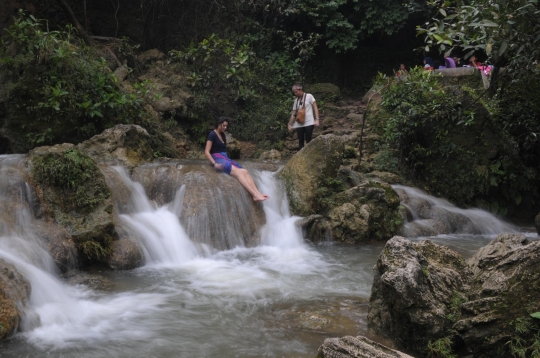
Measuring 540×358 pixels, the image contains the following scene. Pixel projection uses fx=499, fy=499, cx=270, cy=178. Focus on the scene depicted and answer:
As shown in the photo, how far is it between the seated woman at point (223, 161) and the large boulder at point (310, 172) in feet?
2.61

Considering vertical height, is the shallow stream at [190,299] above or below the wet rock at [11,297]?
below

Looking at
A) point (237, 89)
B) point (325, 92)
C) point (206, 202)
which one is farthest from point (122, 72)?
point (325, 92)

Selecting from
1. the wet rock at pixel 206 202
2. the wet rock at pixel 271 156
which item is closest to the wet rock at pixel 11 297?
the wet rock at pixel 206 202

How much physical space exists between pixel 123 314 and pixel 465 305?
11.1ft

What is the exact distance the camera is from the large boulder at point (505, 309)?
3.73m

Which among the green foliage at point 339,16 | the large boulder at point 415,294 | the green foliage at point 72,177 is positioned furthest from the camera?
the green foliage at point 339,16

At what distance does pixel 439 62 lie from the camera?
21375 millimetres

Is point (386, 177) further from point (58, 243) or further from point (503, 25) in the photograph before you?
point (58, 243)

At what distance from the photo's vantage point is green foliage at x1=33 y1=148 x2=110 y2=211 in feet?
23.7

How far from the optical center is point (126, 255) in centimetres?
697

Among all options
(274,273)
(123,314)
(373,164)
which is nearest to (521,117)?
(373,164)

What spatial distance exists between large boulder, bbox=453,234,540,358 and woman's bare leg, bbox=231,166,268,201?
5221mm

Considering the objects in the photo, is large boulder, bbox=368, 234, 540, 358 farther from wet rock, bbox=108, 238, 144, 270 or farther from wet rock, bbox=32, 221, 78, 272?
wet rock, bbox=32, 221, 78, 272

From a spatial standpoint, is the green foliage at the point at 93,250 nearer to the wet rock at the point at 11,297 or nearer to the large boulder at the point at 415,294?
the wet rock at the point at 11,297
